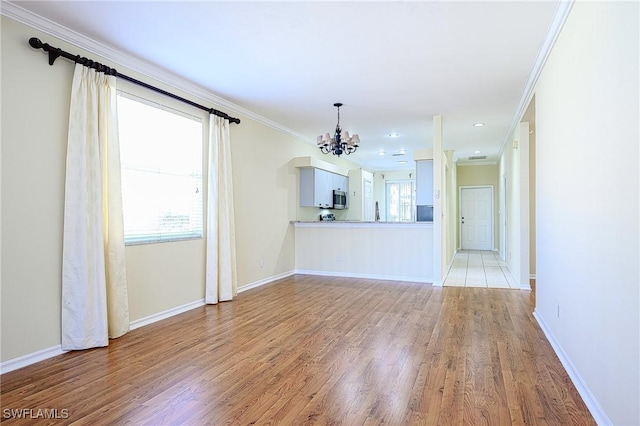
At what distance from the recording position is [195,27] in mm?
2949

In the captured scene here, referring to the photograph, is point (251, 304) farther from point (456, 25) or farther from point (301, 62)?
point (456, 25)

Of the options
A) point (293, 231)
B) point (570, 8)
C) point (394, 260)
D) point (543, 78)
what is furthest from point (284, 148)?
point (570, 8)

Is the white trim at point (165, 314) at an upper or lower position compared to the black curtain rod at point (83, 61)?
lower

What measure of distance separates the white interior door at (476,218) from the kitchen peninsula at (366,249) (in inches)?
226

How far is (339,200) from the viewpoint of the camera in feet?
27.0

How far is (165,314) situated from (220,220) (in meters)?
1.26

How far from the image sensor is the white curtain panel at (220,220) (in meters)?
4.53

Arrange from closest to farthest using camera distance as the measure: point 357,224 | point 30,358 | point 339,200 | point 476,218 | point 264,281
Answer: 1. point 30,358
2. point 264,281
3. point 357,224
4. point 339,200
5. point 476,218

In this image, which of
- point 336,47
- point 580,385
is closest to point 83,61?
point 336,47

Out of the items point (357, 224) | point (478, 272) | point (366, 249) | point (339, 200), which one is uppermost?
point (339, 200)

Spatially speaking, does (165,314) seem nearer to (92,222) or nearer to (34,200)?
(92,222)

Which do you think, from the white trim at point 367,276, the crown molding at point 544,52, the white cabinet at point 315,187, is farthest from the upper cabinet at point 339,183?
the crown molding at point 544,52

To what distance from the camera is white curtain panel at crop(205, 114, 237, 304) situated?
4.53 m

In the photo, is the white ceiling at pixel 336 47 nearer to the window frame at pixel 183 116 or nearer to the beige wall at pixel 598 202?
the window frame at pixel 183 116
